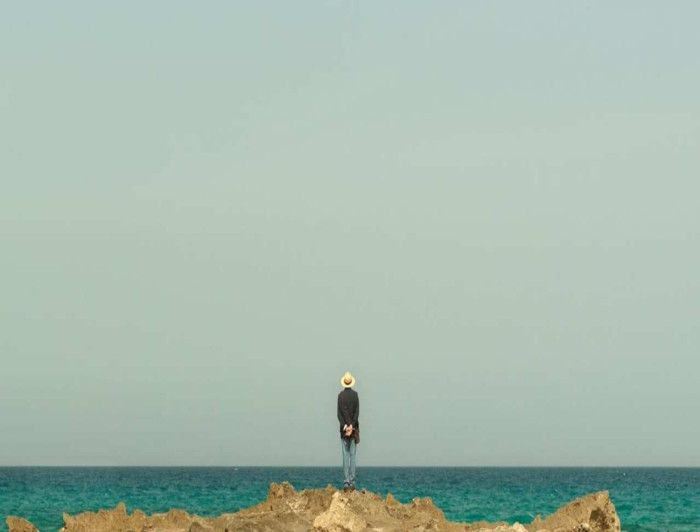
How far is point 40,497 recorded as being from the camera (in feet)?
185

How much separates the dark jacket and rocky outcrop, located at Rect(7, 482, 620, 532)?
6.40 ft

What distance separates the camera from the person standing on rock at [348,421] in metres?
20.6

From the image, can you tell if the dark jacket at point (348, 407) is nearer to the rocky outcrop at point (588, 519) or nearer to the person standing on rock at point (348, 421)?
the person standing on rock at point (348, 421)

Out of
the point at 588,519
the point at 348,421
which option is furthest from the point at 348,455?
the point at 588,519

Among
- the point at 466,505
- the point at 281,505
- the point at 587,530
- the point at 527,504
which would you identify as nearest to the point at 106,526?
the point at 281,505

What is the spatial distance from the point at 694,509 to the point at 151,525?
34.5 meters

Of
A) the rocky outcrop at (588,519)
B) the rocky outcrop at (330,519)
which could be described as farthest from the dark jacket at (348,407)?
the rocky outcrop at (588,519)

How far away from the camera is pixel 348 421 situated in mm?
20625

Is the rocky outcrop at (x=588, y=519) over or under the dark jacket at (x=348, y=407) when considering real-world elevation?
under

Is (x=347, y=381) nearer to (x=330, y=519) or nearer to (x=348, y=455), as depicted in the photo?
(x=348, y=455)

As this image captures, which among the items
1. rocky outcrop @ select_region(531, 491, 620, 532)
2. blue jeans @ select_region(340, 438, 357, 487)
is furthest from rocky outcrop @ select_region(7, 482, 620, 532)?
blue jeans @ select_region(340, 438, 357, 487)

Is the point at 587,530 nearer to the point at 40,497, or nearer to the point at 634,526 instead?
the point at 634,526

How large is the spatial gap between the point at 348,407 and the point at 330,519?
5443 millimetres

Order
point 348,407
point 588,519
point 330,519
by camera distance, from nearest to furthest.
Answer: point 330,519
point 588,519
point 348,407
